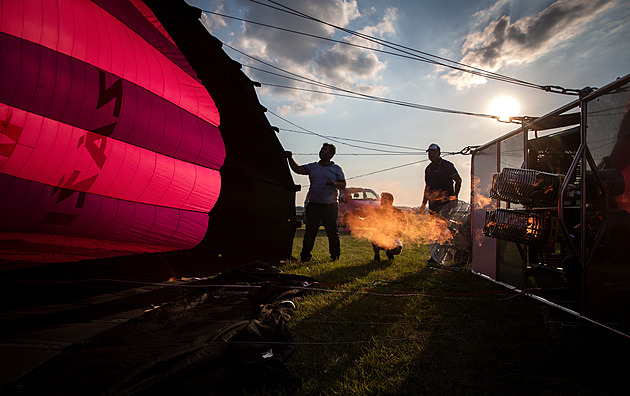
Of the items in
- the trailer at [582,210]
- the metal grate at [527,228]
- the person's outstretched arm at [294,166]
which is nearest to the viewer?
the trailer at [582,210]

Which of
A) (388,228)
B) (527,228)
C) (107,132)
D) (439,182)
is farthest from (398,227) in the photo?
(107,132)

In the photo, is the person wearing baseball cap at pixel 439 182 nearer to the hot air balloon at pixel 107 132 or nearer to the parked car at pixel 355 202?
the hot air balloon at pixel 107 132

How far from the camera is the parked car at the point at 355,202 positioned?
14.7 metres

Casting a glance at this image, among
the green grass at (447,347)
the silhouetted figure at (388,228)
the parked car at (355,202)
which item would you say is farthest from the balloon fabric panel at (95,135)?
the parked car at (355,202)

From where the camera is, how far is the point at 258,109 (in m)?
5.53

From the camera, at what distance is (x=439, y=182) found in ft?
22.4

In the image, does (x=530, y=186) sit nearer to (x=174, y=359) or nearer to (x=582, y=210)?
(x=582, y=210)

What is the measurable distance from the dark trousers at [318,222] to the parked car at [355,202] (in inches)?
312

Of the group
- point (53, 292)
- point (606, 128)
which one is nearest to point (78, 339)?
point (53, 292)

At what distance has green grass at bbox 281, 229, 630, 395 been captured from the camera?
6.34 feet

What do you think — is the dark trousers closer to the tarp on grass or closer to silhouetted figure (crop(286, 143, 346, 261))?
silhouetted figure (crop(286, 143, 346, 261))

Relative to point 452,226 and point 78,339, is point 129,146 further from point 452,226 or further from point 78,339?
point 452,226

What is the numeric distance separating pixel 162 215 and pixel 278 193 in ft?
9.27

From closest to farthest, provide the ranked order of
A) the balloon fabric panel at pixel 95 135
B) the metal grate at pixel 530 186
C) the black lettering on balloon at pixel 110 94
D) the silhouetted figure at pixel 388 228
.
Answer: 1. the balloon fabric panel at pixel 95 135
2. the black lettering on balloon at pixel 110 94
3. the metal grate at pixel 530 186
4. the silhouetted figure at pixel 388 228
